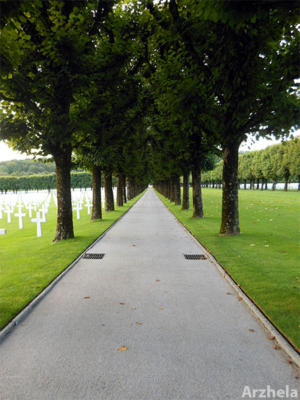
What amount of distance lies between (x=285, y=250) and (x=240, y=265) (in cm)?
280

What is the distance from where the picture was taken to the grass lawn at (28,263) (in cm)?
543

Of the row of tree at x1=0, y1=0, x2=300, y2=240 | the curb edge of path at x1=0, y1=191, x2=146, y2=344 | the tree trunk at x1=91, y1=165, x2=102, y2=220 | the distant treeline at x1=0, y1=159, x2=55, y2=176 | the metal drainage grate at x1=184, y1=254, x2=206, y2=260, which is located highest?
the distant treeline at x1=0, y1=159, x2=55, y2=176

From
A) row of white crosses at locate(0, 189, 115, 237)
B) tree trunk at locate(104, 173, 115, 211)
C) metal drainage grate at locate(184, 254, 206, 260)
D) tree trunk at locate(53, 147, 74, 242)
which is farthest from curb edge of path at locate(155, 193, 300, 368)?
tree trunk at locate(104, 173, 115, 211)

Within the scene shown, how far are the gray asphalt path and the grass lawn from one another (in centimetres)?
47

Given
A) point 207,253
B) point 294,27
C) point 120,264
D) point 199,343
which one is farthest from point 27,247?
point 294,27

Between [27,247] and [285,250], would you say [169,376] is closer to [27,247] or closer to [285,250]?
[285,250]

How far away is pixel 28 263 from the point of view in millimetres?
8188

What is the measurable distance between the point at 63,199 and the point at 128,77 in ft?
19.8

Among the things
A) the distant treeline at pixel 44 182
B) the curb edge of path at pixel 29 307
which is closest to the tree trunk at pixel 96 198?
the curb edge of path at pixel 29 307

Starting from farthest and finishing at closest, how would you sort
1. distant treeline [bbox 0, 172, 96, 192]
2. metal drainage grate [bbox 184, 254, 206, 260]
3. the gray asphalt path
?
distant treeline [bbox 0, 172, 96, 192] < metal drainage grate [bbox 184, 254, 206, 260] < the gray asphalt path

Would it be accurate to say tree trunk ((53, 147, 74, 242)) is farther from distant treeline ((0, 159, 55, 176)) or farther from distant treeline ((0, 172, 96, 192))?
distant treeline ((0, 159, 55, 176))

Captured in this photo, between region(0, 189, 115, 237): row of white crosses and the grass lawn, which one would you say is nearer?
the grass lawn

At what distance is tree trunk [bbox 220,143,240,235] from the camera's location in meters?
11.8

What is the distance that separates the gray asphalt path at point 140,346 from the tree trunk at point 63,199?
18.6 feet
